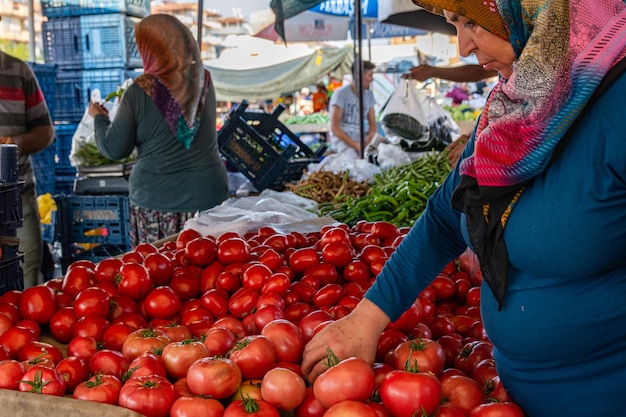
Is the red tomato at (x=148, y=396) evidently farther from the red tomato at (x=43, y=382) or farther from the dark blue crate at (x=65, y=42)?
the dark blue crate at (x=65, y=42)

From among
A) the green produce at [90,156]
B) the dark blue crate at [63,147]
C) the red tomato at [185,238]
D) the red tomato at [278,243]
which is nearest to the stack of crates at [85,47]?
the dark blue crate at [63,147]

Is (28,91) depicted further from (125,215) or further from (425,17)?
(425,17)

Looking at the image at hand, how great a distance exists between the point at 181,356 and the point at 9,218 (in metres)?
1.05

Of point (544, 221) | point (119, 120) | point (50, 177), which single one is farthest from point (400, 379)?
point (50, 177)

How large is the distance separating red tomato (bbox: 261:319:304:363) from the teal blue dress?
1.80 feet

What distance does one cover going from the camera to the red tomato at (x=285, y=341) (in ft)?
5.95

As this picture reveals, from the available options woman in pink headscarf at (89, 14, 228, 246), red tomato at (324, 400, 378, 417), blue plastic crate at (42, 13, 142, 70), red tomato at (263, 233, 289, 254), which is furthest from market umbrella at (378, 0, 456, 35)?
blue plastic crate at (42, 13, 142, 70)

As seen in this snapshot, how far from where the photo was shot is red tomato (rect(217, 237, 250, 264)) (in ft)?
8.66

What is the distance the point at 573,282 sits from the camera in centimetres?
136

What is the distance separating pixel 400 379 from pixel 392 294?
0.31 metres

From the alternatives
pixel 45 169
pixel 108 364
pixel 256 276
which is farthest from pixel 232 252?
pixel 45 169

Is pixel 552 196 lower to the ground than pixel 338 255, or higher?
higher

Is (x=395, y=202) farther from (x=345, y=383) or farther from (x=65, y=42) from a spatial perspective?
(x=65, y=42)

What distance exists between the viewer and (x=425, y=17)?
5.04 meters
